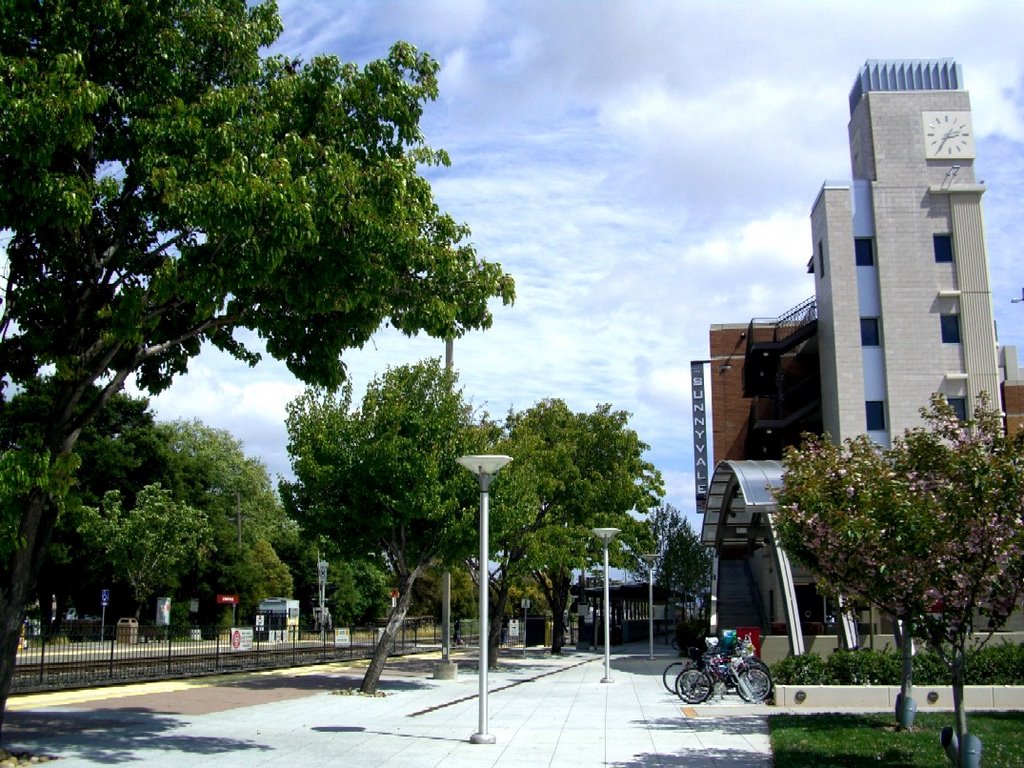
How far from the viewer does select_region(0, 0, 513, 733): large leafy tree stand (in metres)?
11.0

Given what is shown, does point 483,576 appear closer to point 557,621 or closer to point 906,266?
point 557,621

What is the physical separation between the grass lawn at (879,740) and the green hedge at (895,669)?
8.51 ft

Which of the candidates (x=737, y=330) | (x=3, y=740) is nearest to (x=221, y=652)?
(x=3, y=740)

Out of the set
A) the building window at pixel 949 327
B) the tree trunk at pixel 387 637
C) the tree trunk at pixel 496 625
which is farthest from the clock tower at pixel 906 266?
the tree trunk at pixel 387 637

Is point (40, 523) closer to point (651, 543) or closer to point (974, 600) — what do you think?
point (974, 600)

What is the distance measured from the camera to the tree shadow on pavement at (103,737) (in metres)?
12.8

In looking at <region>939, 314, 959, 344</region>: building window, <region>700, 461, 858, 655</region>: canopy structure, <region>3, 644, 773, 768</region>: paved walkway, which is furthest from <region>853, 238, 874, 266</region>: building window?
<region>3, 644, 773, 768</region>: paved walkway

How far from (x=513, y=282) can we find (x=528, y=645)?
41284 millimetres

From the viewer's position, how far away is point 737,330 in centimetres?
5722

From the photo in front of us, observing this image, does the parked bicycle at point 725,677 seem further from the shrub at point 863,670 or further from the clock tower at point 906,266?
the clock tower at point 906,266

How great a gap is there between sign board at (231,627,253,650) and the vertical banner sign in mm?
30177

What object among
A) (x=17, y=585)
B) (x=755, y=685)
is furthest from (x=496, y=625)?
(x=17, y=585)

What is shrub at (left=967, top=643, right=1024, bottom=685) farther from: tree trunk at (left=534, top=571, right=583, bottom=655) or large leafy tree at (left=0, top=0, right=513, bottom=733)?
tree trunk at (left=534, top=571, right=583, bottom=655)

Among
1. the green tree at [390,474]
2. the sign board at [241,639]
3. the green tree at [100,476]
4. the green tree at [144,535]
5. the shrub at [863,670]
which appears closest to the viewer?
the shrub at [863,670]
